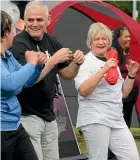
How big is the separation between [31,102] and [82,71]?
0.57 m

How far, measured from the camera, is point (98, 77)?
413 centimetres

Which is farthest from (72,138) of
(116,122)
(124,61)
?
(116,122)

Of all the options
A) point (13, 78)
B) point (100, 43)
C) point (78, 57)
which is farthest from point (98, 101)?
point (13, 78)

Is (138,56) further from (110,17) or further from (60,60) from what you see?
(60,60)

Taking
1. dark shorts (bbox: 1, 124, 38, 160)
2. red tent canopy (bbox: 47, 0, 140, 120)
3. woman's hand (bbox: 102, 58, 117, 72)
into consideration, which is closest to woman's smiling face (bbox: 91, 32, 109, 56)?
woman's hand (bbox: 102, 58, 117, 72)

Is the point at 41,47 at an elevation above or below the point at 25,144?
above

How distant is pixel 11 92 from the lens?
3.37 meters

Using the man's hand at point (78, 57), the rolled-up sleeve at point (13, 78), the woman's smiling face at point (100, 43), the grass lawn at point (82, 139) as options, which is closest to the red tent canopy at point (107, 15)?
the grass lawn at point (82, 139)

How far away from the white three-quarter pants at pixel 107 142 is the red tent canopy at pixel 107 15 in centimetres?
409

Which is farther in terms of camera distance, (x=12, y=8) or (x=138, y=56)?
(x=138, y=56)

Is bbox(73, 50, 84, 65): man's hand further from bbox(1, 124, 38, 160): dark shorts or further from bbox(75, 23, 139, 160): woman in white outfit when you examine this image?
bbox(1, 124, 38, 160): dark shorts

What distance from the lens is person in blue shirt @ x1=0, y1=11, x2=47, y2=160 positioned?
3.26m

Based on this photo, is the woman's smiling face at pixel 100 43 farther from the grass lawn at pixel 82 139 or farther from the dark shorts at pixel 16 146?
the grass lawn at pixel 82 139

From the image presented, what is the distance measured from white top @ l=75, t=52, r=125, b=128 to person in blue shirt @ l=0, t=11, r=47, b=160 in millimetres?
846
